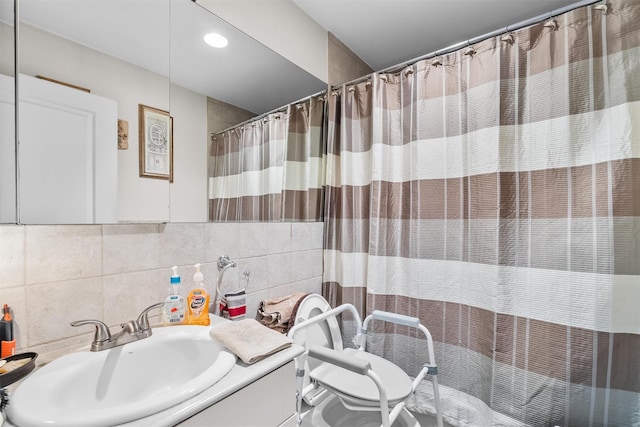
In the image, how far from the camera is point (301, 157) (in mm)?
1732

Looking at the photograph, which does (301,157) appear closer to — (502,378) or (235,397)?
(235,397)

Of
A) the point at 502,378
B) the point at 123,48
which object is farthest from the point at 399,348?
the point at 123,48

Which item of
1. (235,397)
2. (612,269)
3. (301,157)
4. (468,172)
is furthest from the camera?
(301,157)

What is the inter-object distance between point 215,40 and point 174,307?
1111 mm

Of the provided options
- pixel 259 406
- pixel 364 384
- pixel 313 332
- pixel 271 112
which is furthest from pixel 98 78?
pixel 364 384

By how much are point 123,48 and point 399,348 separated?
1.76 meters

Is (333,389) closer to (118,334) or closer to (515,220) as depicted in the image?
(118,334)

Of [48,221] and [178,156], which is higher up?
[178,156]

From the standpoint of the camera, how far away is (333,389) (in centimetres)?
110

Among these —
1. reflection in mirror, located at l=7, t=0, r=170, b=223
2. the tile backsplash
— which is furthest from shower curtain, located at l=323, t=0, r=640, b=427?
reflection in mirror, located at l=7, t=0, r=170, b=223

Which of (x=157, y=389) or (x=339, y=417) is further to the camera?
(x=339, y=417)

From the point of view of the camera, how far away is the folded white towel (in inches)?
29.3

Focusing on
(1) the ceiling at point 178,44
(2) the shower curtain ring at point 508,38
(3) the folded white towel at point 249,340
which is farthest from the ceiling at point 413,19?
(3) the folded white towel at point 249,340

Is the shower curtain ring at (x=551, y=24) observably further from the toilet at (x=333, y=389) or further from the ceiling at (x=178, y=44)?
the toilet at (x=333, y=389)
